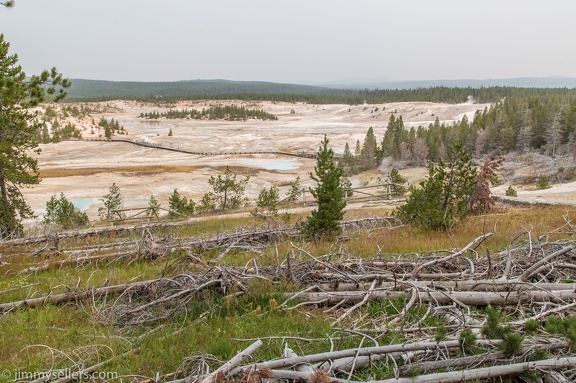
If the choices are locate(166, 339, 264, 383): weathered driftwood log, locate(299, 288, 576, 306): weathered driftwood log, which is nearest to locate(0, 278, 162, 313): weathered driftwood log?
locate(166, 339, 264, 383): weathered driftwood log

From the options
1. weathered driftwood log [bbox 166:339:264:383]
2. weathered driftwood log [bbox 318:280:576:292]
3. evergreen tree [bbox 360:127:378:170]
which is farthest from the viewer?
evergreen tree [bbox 360:127:378:170]

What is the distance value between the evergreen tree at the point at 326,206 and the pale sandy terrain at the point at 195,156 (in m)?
33.3

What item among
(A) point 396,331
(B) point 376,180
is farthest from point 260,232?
(B) point 376,180

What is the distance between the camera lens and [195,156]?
3083 inches

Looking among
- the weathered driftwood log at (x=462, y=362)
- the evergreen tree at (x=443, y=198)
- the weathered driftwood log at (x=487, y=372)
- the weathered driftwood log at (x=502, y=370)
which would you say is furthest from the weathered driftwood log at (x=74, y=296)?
the evergreen tree at (x=443, y=198)

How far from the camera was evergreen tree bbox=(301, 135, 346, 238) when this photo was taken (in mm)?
10594

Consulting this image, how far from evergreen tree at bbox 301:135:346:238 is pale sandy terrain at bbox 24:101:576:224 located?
109ft

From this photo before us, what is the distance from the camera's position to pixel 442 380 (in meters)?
3.30

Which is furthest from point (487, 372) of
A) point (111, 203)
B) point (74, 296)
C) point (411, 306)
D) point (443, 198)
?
point (111, 203)

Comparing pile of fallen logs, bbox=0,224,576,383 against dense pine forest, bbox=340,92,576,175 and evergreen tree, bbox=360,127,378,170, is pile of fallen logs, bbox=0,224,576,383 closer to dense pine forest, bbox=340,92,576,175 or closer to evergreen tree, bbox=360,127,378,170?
dense pine forest, bbox=340,92,576,175

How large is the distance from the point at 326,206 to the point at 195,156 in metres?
70.6

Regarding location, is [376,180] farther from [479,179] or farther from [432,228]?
[432,228]

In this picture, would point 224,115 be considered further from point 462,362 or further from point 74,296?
point 462,362

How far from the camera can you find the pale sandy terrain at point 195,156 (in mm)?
48406
